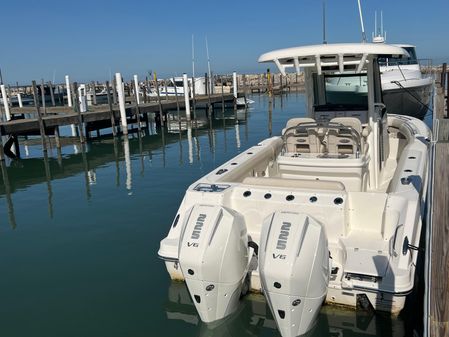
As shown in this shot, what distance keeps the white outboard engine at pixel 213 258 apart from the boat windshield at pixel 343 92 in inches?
174

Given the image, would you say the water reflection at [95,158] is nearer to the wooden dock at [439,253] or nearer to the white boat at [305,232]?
the white boat at [305,232]

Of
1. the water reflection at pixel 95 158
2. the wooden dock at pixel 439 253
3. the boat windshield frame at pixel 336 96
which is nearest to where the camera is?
the wooden dock at pixel 439 253

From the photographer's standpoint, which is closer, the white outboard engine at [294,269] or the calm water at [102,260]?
the white outboard engine at [294,269]

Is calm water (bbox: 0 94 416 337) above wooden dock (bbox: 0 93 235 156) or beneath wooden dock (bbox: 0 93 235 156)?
beneath

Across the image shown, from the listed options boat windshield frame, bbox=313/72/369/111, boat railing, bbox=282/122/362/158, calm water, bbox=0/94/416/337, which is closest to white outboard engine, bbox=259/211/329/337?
calm water, bbox=0/94/416/337

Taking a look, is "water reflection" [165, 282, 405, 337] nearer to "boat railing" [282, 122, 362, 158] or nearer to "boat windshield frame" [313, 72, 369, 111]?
"boat railing" [282, 122, 362, 158]

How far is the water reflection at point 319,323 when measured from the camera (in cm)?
394

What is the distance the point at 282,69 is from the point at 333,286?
118 inches

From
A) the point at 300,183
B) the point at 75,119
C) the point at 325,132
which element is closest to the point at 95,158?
the point at 75,119

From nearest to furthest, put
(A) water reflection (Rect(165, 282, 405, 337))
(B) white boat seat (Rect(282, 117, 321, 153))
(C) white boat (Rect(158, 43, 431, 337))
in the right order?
1. (C) white boat (Rect(158, 43, 431, 337))
2. (A) water reflection (Rect(165, 282, 405, 337))
3. (B) white boat seat (Rect(282, 117, 321, 153))

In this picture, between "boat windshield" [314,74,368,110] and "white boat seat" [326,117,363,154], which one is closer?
"white boat seat" [326,117,363,154]

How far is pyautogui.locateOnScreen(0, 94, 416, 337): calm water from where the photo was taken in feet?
13.9

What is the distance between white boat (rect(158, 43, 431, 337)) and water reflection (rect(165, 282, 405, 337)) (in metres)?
0.21

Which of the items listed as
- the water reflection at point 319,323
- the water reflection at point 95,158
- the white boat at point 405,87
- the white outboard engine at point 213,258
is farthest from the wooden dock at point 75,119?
the white outboard engine at point 213,258
